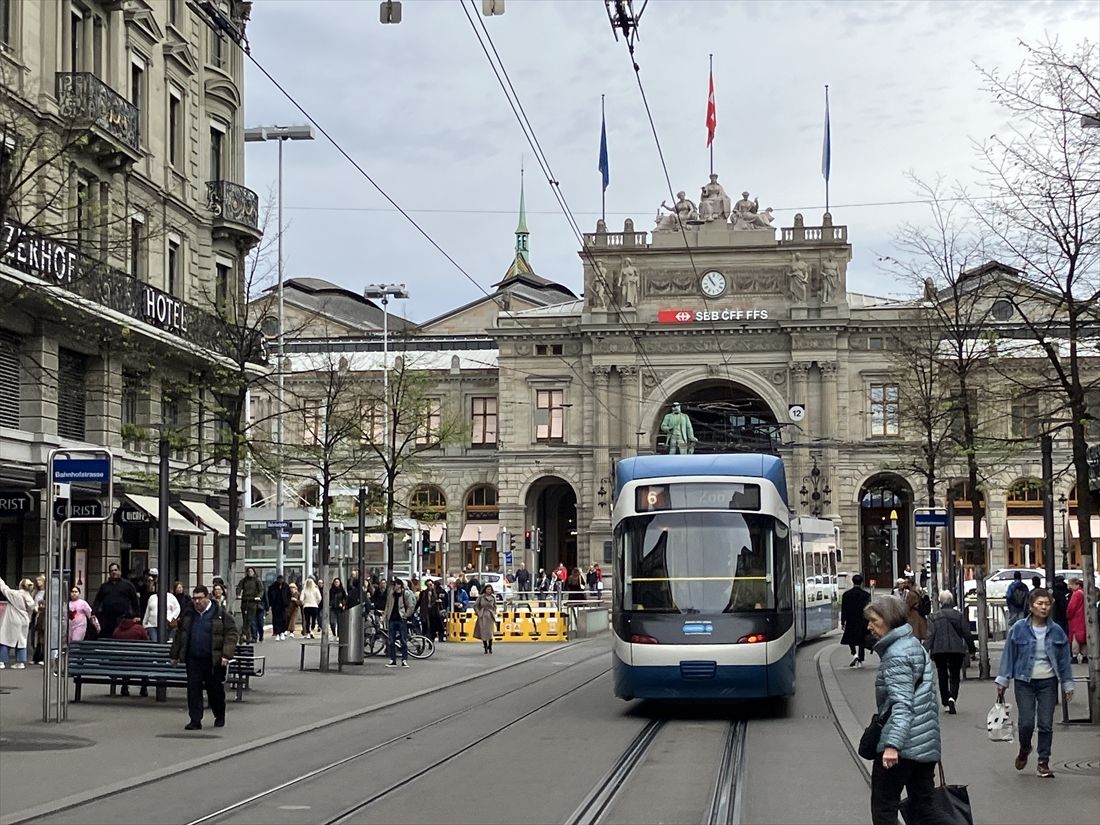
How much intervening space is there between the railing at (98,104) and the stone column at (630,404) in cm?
5391

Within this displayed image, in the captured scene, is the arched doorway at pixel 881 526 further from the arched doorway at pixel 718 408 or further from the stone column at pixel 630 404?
the stone column at pixel 630 404

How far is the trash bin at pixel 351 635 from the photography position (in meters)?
31.8

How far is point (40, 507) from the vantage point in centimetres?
3334

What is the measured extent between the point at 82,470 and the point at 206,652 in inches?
101

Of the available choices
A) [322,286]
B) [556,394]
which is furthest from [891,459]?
[322,286]

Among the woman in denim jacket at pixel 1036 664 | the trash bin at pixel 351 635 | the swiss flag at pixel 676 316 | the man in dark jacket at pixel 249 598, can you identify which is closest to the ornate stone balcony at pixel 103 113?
the man in dark jacket at pixel 249 598

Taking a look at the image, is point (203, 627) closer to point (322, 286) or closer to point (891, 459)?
point (891, 459)

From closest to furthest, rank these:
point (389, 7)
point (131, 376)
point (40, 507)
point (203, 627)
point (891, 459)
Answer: point (389, 7)
point (203, 627)
point (40, 507)
point (131, 376)
point (891, 459)

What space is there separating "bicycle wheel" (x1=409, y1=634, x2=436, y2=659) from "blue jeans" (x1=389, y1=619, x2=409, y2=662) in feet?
6.10

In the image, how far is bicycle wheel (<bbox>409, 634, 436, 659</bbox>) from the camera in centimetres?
3669

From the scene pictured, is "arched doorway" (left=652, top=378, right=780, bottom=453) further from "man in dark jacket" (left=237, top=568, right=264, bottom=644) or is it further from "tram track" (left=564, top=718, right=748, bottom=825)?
"tram track" (left=564, top=718, right=748, bottom=825)

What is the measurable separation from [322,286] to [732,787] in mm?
107439

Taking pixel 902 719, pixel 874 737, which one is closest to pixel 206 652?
pixel 874 737

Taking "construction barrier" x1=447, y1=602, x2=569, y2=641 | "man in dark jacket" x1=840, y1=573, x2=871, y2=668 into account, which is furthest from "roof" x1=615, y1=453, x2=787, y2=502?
"construction barrier" x1=447, y1=602, x2=569, y2=641
